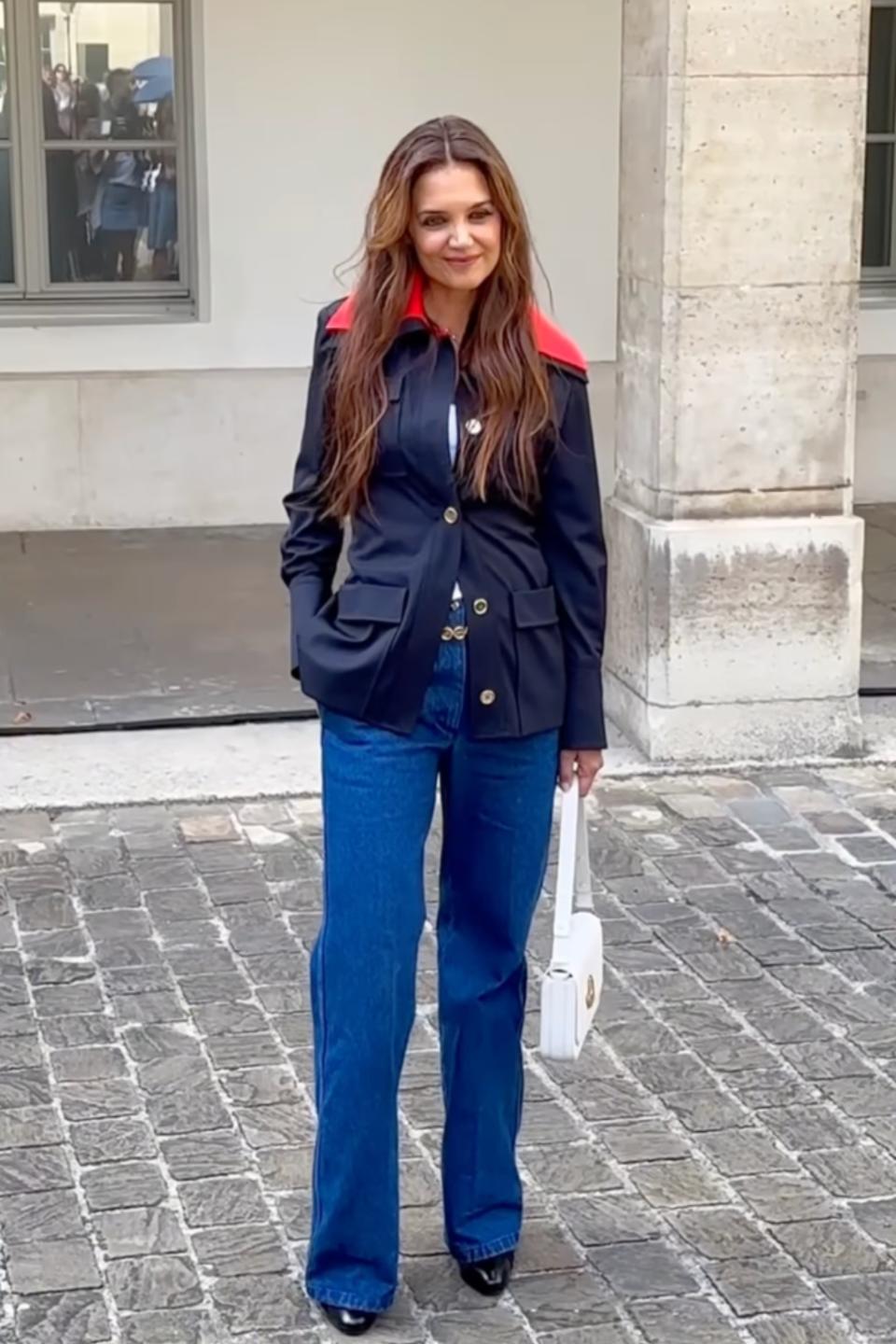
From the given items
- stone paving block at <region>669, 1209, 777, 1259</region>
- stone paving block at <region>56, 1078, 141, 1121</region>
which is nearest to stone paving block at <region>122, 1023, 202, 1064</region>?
stone paving block at <region>56, 1078, 141, 1121</region>

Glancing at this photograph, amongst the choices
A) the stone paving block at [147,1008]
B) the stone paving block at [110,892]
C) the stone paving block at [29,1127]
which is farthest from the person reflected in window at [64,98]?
the stone paving block at [29,1127]

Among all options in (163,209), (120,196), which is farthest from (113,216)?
(163,209)

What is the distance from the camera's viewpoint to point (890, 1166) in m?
4.55

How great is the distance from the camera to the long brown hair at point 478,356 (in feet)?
12.0

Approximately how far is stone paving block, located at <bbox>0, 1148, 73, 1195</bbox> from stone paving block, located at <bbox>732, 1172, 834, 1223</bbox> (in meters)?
1.33

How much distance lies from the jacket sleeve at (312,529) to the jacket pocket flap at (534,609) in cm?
34

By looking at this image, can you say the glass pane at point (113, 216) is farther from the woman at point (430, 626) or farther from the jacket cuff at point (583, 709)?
the jacket cuff at point (583, 709)

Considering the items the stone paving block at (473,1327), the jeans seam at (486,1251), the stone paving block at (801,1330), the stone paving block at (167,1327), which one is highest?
the jeans seam at (486,1251)

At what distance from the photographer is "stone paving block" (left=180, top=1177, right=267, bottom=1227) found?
4316 millimetres

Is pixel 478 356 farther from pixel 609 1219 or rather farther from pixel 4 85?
pixel 4 85

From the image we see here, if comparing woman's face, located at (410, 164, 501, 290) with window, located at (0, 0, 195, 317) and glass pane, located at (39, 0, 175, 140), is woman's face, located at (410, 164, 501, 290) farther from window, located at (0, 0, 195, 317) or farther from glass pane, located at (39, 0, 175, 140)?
glass pane, located at (39, 0, 175, 140)

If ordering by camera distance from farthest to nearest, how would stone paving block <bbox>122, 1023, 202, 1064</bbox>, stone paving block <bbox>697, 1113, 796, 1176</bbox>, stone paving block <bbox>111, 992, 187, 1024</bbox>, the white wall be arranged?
1. the white wall
2. stone paving block <bbox>111, 992, 187, 1024</bbox>
3. stone paving block <bbox>122, 1023, 202, 1064</bbox>
4. stone paving block <bbox>697, 1113, 796, 1176</bbox>

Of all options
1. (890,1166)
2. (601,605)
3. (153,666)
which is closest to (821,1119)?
(890,1166)

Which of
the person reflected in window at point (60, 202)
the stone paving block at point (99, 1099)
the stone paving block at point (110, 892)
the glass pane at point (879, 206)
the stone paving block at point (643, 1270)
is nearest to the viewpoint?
the stone paving block at point (643, 1270)
